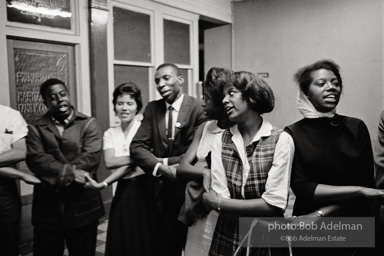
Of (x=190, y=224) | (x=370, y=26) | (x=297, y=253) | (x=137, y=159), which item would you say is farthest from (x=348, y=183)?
(x=370, y=26)

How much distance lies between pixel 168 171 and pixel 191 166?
340 mm

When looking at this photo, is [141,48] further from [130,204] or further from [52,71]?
[130,204]

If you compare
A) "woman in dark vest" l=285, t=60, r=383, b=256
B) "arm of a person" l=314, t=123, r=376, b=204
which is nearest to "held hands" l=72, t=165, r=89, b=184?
"woman in dark vest" l=285, t=60, r=383, b=256

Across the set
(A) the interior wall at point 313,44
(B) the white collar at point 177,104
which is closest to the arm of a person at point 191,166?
(B) the white collar at point 177,104

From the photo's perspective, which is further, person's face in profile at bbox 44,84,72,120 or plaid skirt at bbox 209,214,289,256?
person's face in profile at bbox 44,84,72,120

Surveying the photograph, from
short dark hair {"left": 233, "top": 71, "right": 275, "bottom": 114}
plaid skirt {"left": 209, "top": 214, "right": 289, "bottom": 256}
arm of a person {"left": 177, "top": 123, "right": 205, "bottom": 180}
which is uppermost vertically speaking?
short dark hair {"left": 233, "top": 71, "right": 275, "bottom": 114}

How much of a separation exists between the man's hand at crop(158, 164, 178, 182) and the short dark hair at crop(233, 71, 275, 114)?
2.76ft

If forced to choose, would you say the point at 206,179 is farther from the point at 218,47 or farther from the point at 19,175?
the point at 218,47

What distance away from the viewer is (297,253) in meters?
1.81

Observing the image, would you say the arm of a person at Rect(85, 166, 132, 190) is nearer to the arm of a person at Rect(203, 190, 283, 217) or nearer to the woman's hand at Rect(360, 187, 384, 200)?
the arm of a person at Rect(203, 190, 283, 217)

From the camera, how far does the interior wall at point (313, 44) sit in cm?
523

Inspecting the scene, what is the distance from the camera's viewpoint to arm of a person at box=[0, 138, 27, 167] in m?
2.46

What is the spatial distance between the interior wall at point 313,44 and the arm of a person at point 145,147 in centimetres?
303

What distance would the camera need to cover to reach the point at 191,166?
81.4 inches
